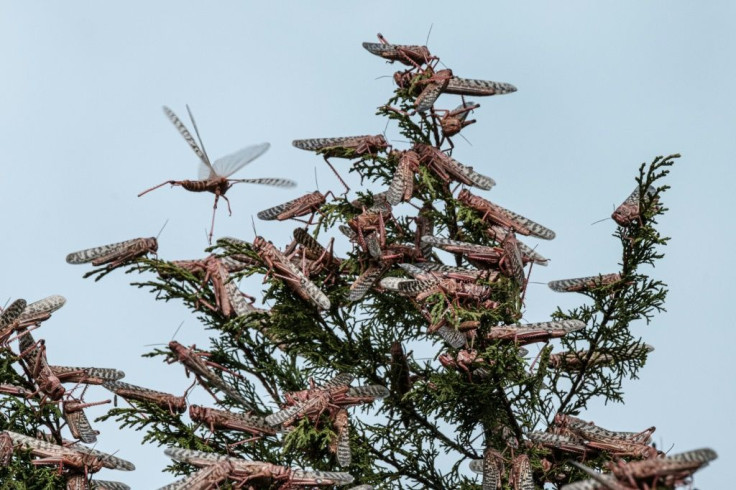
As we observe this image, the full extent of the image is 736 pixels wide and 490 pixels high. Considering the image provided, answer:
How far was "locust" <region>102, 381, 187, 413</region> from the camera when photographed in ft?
24.7

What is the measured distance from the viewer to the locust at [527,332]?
7.22m

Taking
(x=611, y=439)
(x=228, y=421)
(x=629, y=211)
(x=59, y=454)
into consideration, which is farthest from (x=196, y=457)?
(x=629, y=211)

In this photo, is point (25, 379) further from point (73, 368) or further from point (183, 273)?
point (183, 273)

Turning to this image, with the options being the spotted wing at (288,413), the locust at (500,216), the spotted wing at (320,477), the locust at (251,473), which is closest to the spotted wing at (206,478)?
the locust at (251,473)

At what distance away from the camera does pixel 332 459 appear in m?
7.37

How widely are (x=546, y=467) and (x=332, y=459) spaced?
1.61 meters

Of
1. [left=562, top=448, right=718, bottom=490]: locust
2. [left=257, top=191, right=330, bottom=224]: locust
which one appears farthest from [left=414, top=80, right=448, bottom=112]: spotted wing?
[left=562, top=448, right=718, bottom=490]: locust

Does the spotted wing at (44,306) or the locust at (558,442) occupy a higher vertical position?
the spotted wing at (44,306)

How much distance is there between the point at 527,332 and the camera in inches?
285

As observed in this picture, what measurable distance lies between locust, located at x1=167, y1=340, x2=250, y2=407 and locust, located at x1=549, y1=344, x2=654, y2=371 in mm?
2597

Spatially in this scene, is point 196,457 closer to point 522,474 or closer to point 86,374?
point 86,374

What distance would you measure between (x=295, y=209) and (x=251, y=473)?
8.26 feet

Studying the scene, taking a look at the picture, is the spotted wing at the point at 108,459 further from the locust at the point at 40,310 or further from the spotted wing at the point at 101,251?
the spotted wing at the point at 101,251

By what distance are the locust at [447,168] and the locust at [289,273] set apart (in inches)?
55.5
